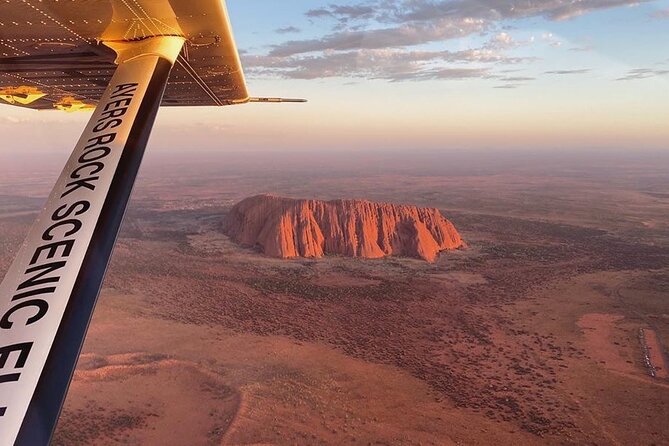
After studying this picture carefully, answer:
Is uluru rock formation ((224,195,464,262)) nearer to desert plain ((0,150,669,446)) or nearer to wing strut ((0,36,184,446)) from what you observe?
desert plain ((0,150,669,446))

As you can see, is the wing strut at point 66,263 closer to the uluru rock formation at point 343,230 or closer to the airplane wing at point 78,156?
the airplane wing at point 78,156

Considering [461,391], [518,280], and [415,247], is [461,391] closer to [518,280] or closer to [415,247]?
[518,280]

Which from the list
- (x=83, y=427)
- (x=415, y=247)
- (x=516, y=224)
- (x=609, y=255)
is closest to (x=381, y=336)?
(x=83, y=427)

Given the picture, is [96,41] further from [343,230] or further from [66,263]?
[343,230]

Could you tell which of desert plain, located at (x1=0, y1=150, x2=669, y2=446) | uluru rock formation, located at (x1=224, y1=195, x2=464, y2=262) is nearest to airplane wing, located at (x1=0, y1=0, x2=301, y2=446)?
desert plain, located at (x1=0, y1=150, x2=669, y2=446)

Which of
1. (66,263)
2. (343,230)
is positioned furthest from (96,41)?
(343,230)

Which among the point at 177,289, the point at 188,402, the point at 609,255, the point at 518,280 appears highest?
the point at 609,255
